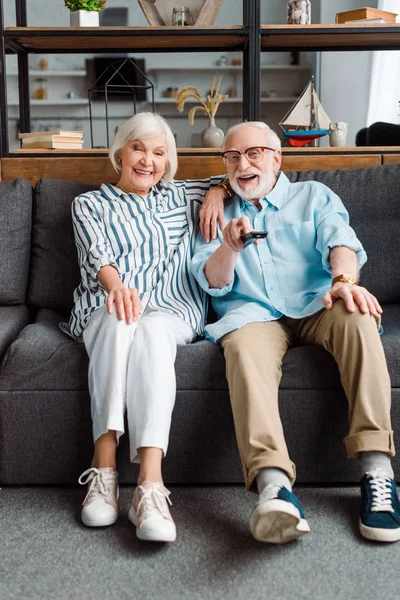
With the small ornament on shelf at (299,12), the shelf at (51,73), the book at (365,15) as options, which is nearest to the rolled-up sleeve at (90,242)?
the small ornament on shelf at (299,12)

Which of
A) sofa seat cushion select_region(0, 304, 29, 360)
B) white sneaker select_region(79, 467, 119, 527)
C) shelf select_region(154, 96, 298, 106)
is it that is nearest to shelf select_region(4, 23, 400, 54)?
sofa seat cushion select_region(0, 304, 29, 360)

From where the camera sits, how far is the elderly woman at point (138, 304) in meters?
1.67

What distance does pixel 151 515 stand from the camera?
154 cm

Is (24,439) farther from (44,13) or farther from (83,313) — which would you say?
(44,13)

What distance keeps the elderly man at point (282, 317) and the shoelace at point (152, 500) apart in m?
0.20

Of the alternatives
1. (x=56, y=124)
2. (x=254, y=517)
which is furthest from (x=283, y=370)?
(x=56, y=124)

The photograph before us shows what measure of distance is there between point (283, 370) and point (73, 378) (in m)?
0.54

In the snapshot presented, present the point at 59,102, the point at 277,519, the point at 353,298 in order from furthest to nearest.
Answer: the point at 59,102
the point at 353,298
the point at 277,519

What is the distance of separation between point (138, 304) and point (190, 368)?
212 millimetres

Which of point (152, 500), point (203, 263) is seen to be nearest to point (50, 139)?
point (203, 263)

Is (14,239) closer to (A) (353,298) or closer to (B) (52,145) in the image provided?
(B) (52,145)

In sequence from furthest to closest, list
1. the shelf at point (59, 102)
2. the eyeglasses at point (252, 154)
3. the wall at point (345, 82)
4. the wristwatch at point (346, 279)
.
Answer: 1. the shelf at point (59, 102)
2. the wall at point (345, 82)
3. the eyeglasses at point (252, 154)
4. the wristwatch at point (346, 279)

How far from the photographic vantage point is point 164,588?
4.65 feet

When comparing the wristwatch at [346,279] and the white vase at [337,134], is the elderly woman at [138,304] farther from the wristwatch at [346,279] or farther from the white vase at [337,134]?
the white vase at [337,134]
